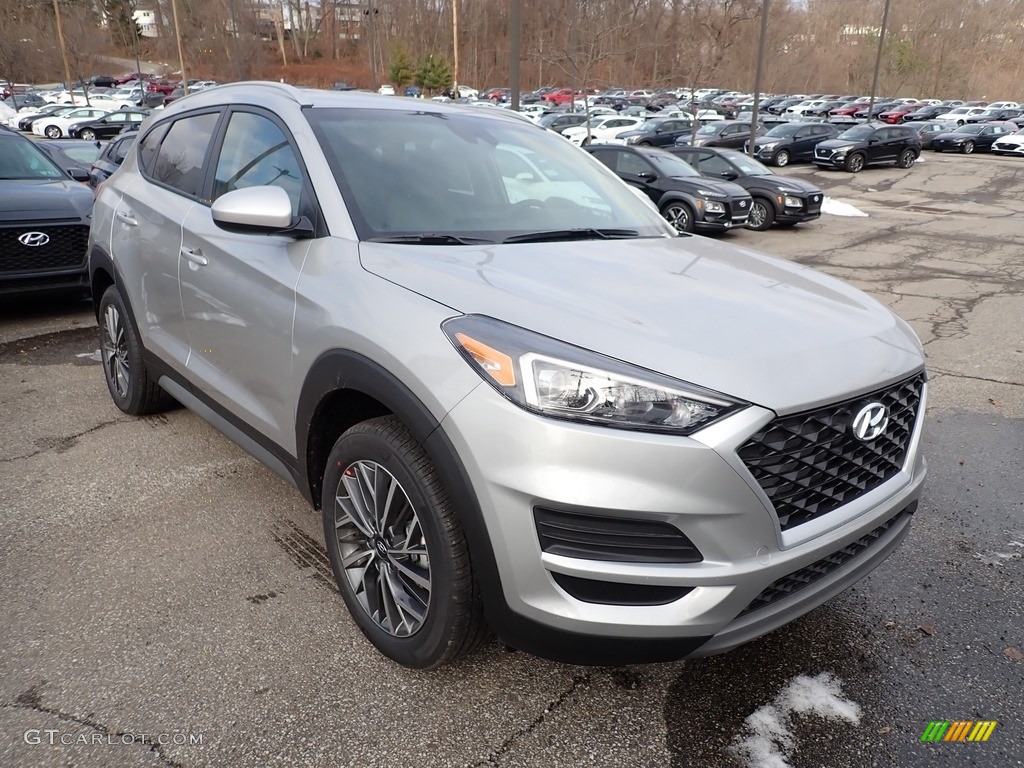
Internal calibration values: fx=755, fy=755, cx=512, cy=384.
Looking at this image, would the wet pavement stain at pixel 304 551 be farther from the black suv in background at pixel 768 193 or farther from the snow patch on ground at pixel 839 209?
the snow patch on ground at pixel 839 209

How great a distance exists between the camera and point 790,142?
26.6 metres

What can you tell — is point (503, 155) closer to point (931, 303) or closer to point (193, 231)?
point (193, 231)

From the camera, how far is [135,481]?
3.74 metres

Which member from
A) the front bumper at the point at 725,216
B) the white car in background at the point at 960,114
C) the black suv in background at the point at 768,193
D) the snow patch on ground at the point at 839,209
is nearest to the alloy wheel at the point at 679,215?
the front bumper at the point at 725,216

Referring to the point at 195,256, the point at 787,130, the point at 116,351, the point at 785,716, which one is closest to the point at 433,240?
the point at 195,256

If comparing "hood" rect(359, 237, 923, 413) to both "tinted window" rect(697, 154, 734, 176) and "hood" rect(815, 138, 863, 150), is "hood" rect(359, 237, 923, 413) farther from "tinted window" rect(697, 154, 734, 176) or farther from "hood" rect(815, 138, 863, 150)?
"hood" rect(815, 138, 863, 150)

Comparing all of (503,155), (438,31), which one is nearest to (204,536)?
(503,155)

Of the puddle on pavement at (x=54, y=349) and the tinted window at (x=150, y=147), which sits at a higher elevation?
the tinted window at (x=150, y=147)

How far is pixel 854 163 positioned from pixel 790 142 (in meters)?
2.51

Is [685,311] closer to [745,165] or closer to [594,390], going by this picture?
[594,390]

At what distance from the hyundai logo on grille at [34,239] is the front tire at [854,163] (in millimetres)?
24745

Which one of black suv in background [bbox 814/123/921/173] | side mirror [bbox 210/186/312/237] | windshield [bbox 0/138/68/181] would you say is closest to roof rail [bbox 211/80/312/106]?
side mirror [bbox 210/186/312/237]

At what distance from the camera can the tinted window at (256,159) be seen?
2.87 metres

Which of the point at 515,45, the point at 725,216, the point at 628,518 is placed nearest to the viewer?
the point at 628,518
